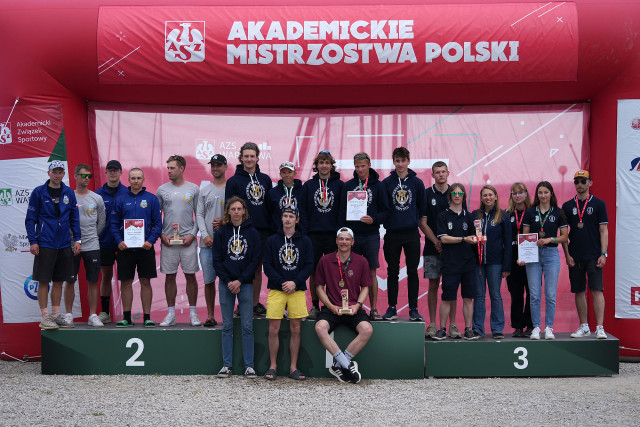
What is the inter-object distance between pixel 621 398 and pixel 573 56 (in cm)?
338

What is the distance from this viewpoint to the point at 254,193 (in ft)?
20.4

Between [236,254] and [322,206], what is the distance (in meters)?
0.92

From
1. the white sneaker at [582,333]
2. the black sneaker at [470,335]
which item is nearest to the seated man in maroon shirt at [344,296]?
the black sneaker at [470,335]

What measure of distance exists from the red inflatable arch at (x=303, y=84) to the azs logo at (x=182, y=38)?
25 centimetres

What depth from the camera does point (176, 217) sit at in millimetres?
6410

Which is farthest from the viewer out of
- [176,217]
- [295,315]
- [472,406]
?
[176,217]

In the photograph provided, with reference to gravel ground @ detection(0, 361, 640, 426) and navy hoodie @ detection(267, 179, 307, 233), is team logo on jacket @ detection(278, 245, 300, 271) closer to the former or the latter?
navy hoodie @ detection(267, 179, 307, 233)

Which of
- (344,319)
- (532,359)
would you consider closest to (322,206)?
(344,319)

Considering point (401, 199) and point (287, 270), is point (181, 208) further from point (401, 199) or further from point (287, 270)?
point (401, 199)

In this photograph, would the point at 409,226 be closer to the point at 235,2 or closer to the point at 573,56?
the point at 573,56

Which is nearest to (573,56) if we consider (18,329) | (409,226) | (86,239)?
(409,226)

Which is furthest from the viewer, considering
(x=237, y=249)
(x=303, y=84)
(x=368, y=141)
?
(x=368, y=141)

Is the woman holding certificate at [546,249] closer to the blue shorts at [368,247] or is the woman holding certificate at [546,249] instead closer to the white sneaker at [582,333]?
the white sneaker at [582,333]

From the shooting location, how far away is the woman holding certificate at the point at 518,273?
641 centimetres
